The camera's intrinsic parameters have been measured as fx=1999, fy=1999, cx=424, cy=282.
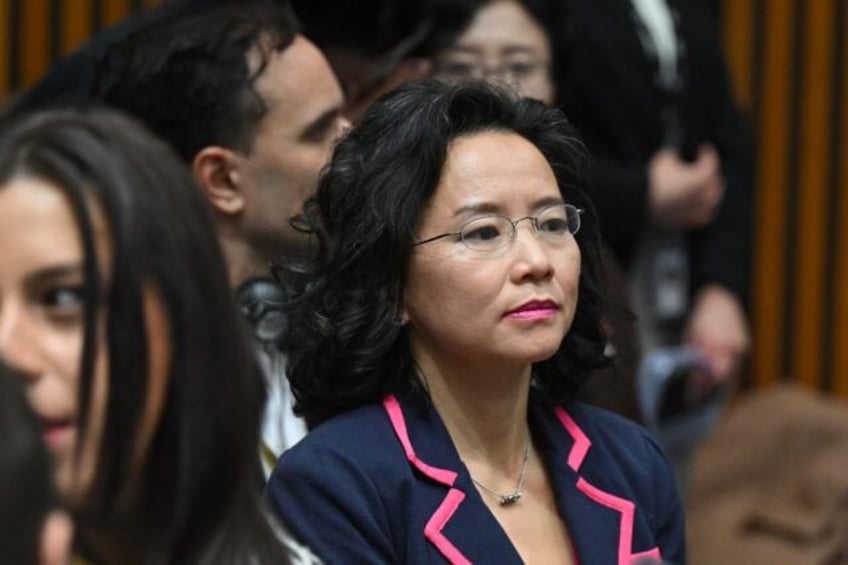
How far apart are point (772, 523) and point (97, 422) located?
9.31ft

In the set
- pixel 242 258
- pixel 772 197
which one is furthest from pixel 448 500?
pixel 772 197

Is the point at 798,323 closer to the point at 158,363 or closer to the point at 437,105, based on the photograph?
the point at 437,105

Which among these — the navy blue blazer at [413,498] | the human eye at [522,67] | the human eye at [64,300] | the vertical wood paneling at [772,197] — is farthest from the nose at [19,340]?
the vertical wood paneling at [772,197]

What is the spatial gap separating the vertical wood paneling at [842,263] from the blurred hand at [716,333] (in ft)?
2.60

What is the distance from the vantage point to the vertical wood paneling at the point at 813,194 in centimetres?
507

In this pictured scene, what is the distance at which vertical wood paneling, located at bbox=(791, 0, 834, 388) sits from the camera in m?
5.07

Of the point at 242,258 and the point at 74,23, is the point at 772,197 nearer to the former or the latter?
the point at 74,23

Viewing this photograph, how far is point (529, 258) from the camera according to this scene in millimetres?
2410

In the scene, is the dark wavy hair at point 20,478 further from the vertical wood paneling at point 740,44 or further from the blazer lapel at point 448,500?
the vertical wood paneling at point 740,44

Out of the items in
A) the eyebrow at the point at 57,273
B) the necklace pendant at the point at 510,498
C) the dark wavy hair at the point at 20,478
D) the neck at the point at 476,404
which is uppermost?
the eyebrow at the point at 57,273

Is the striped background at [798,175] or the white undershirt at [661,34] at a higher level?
the white undershirt at [661,34]

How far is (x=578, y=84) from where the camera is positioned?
162 inches

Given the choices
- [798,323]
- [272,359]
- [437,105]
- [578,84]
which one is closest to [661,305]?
[578,84]

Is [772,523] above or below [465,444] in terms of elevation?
below
